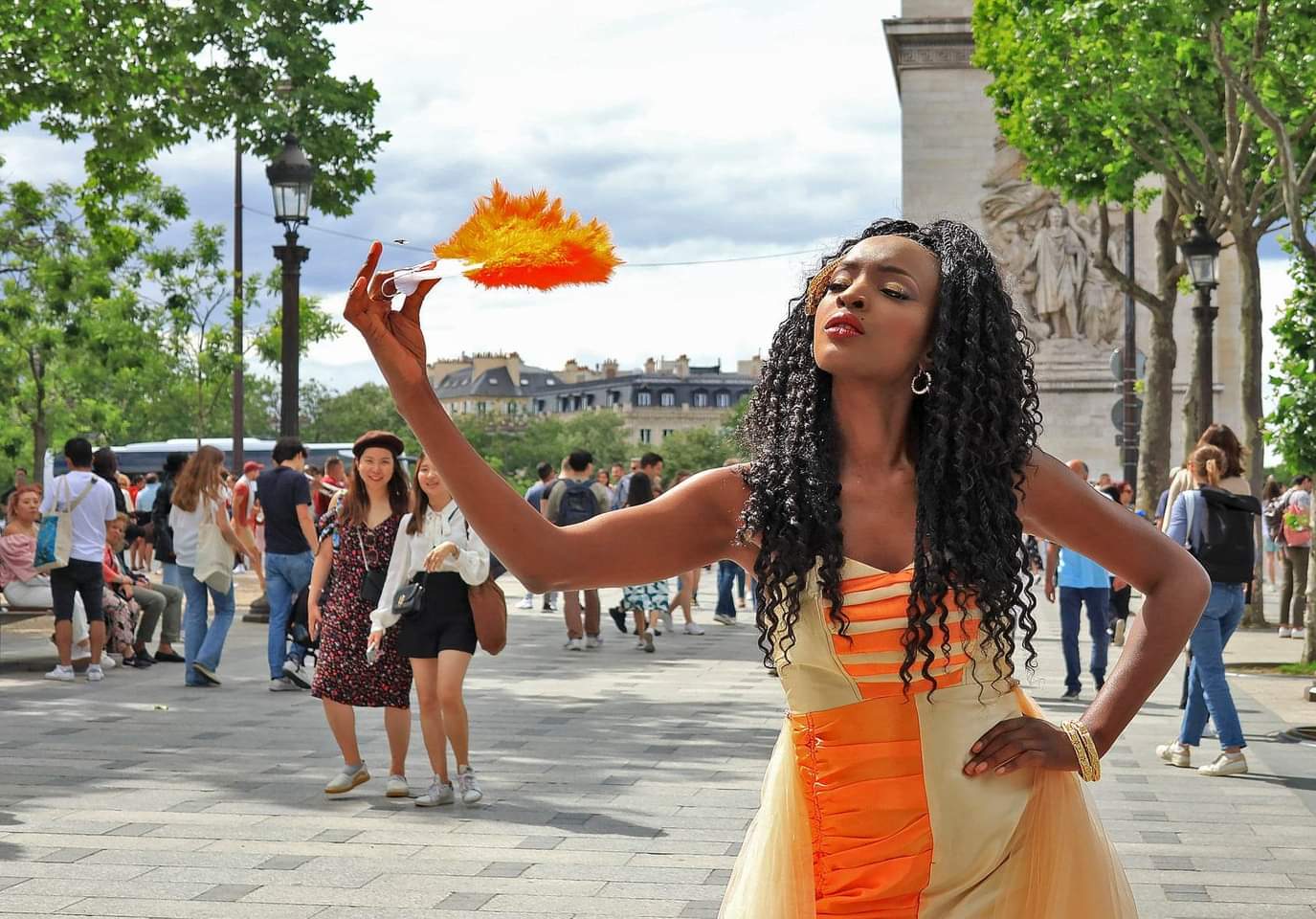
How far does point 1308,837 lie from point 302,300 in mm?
19554

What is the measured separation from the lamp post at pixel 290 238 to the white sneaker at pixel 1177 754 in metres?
10.4

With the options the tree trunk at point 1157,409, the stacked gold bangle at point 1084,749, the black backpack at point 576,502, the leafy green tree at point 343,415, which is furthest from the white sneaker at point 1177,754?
the leafy green tree at point 343,415

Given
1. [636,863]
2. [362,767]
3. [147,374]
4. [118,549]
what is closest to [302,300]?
[118,549]

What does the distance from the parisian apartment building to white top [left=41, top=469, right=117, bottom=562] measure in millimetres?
136328

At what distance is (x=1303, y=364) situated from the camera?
15.2 meters

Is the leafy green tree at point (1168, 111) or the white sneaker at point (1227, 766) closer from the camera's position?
the white sneaker at point (1227, 766)

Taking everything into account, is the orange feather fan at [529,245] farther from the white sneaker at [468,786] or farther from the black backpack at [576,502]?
the black backpack at [576,502]

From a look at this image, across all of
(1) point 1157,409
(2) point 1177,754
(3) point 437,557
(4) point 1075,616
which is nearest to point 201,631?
(3) point 437,557

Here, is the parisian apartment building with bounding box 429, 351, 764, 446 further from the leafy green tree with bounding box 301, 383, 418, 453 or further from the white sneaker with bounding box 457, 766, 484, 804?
the white sneaker with bounding box 457, 766, 484, 804

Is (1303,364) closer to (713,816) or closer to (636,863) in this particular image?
(713,816)

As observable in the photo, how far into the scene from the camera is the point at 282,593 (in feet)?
44.5

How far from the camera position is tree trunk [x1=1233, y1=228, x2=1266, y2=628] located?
794 inches

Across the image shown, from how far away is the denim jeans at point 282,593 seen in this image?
1348 cm

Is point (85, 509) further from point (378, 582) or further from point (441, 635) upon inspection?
point (441, 635)
